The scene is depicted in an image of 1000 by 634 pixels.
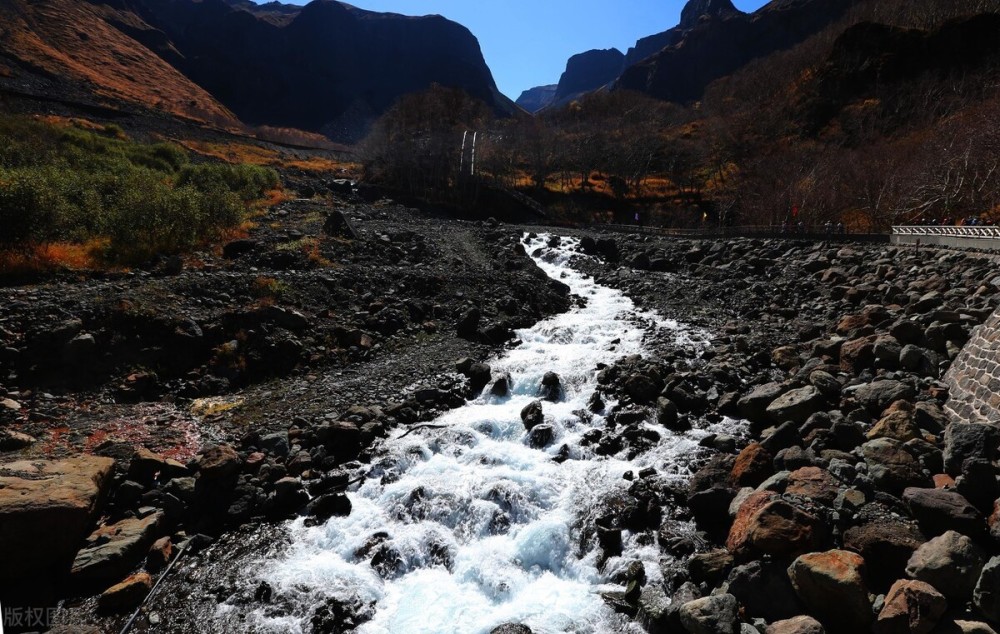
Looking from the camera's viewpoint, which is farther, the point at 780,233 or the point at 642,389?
the point at 780,233

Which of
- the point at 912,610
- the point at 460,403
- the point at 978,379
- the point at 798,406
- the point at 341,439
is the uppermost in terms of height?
the point at 978,379

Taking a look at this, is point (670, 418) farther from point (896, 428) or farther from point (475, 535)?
point (475, 535)

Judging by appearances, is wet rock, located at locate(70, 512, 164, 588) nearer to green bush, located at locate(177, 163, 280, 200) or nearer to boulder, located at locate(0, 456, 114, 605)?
boulder, located at locate(0, 456, 114, 605)

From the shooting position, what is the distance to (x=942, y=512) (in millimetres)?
7840

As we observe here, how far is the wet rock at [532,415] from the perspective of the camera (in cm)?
1524

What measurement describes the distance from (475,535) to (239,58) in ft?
646

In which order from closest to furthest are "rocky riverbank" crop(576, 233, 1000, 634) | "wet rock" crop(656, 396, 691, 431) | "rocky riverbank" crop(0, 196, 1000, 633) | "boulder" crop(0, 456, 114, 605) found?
"rocky riverbank" crop(576, 233, 1000, 634) → "rocky riverbank" crop(0, 196, 1000, 633) → "boulder" crop(0, 456, 114, 605) → "wet rock" crop(656, 396, 691, 431)

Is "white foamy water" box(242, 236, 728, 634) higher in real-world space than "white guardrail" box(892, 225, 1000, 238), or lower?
lower

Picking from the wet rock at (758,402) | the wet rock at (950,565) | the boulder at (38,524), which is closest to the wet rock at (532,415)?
the wet rock at (758,402)

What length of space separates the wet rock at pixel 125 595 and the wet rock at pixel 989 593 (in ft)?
44.7

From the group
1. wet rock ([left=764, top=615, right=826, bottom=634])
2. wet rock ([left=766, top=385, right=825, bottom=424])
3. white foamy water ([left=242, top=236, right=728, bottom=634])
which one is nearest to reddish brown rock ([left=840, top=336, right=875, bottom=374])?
wet rock ([left=766, top=385, right=825, bottom=424])

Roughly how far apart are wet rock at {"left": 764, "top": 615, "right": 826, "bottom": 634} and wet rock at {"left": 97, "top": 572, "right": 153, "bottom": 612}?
439 inches

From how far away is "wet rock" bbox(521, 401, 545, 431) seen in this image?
50.0ft

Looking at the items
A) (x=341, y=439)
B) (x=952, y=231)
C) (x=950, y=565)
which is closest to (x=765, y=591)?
(x=950, y=565)
